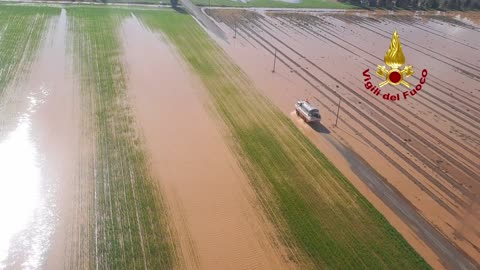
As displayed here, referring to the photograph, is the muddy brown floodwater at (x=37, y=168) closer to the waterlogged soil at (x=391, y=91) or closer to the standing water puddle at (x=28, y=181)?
the standing water puddle at (x=28, y=181)

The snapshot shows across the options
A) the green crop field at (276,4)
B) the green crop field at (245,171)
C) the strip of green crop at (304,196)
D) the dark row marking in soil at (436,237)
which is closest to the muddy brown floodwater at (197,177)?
the green crop field at (245,171)

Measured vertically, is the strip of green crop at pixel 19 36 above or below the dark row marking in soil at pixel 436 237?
above

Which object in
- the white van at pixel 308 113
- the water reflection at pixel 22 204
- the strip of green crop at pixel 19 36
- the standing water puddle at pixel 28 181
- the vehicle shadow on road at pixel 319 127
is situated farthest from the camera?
the strip of green crop at pixel 19 36

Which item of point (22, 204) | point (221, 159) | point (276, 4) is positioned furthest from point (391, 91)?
point (276, 4)

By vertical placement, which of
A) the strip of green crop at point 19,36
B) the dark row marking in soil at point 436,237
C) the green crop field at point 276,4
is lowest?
the dark row marking in soil at point 436,237

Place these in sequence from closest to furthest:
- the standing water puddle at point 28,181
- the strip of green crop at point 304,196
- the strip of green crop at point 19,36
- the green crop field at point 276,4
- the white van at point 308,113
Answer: the standing water puddle at point 28,181 → the strip of green crop at point 304,196 → the white van at point 308,113 → the strip of green crop at point 19,36 → the green crop field at point 276,4

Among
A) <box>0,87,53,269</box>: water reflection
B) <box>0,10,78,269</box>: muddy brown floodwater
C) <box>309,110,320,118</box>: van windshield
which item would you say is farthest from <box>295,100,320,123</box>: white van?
<box>0,87,53,269</box>: water reflection
